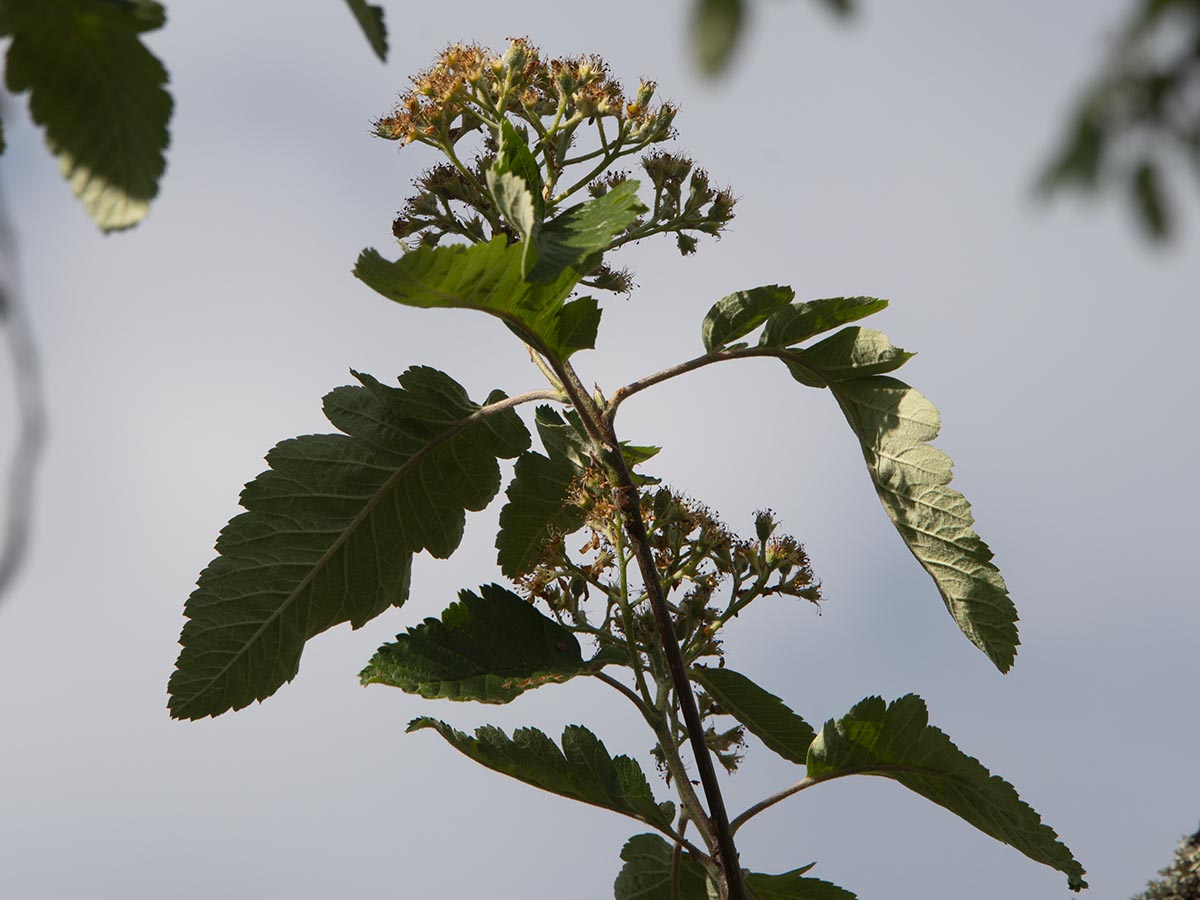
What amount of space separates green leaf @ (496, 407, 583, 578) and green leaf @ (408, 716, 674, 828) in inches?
21.7

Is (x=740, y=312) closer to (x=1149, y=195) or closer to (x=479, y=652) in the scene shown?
(x=479, y=652)

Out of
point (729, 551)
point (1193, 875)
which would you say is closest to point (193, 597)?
point (729, 551)

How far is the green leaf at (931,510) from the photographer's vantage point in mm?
3598

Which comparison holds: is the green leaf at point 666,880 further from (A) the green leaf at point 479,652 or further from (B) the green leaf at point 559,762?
(A) the green leaf at point 479,652

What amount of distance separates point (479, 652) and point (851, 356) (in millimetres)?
1338

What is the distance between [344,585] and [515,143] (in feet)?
4.62

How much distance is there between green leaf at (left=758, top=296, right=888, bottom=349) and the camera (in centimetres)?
366

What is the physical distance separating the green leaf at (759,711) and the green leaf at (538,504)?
1.92 ft

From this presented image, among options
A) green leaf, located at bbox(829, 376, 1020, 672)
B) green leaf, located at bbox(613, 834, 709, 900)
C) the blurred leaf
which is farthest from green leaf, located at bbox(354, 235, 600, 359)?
the blurred leaf

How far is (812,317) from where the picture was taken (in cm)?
368

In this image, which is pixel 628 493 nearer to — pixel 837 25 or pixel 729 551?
pixel 729 551

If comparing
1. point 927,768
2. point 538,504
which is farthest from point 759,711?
point 538,504

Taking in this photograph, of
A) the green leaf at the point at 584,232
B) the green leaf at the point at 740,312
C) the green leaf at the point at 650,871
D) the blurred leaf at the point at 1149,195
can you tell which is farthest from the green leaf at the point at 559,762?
the blurred leaf at the point at 1149,195

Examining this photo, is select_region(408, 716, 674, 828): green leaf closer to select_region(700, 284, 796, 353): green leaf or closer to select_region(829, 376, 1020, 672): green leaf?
select_region(829, 376, 1020, 672): green leaf
